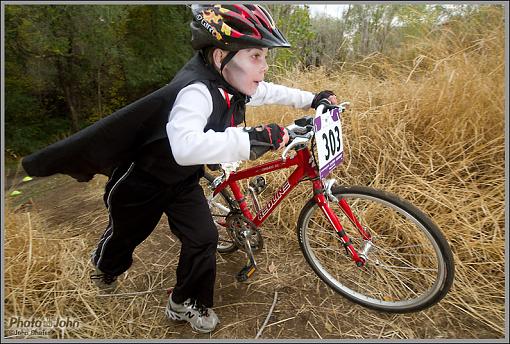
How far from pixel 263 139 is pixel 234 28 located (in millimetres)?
627

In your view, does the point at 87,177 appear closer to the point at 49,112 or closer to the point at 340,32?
the point at 340,32

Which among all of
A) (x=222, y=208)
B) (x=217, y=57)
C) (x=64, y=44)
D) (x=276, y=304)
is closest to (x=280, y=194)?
(x=222, y=208)

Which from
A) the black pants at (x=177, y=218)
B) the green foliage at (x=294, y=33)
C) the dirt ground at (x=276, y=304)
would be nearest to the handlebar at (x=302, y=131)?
the black pants at (x=177, y=218)

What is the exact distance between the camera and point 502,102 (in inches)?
93.6

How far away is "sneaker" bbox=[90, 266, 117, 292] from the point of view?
209cm

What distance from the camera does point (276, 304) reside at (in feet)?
6.91

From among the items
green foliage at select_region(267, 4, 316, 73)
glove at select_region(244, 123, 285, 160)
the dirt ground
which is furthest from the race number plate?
green foliage at select_region(267, 4, 316, 73)

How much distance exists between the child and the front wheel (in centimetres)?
66

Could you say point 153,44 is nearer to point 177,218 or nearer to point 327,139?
point 177,218

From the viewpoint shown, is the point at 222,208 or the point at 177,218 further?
the point at 222,208

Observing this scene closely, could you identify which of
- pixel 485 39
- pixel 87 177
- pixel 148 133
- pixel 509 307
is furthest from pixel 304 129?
pixel 485 39

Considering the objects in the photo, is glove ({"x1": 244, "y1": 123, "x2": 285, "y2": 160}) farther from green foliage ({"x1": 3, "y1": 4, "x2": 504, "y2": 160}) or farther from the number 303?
green foliage ({"x1": 3, "y1": 4, "x2": 504, "y2": 160})

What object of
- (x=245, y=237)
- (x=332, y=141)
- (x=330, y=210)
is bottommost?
(x=245, y=237)

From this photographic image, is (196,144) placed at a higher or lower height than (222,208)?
higher
